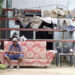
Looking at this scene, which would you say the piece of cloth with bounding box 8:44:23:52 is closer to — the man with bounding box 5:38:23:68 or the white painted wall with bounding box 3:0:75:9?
the man with bounding box 5:38:23:68

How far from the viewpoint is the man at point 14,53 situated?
9.60m

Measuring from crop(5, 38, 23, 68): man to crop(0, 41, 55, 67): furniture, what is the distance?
195 mm

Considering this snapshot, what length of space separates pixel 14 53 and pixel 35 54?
34.3 inches

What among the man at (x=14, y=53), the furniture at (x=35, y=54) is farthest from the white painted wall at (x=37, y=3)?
the man at (x=14, y=53)

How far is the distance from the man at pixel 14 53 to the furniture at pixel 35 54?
0.19 m

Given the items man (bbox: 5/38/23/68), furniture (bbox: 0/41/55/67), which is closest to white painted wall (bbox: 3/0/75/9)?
furniture (bbox: 0/41/55/67)

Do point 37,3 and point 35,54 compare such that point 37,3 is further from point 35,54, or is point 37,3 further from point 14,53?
point 14,53

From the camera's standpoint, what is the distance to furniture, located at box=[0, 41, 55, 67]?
9805 millimetres

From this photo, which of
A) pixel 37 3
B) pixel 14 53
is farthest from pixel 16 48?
pixel 37 3

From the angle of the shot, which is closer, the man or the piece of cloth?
the man

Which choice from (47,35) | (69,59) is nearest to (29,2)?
(47,35)

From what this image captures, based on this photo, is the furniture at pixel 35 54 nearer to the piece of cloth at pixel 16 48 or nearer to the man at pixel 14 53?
the man at pixel 14 53

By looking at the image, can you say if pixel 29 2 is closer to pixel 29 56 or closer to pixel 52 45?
pixel 52 45

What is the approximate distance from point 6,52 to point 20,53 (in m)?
0.54
